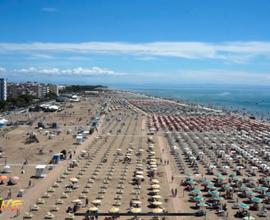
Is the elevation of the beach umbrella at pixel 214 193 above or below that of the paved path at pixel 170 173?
above

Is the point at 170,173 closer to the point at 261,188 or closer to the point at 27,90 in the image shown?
the point at 261,188

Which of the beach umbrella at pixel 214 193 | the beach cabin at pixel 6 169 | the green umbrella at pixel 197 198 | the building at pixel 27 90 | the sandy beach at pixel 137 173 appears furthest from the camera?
the building at pixel 27 90

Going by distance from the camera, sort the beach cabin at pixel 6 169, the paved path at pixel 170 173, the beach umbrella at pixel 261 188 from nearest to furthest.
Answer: the paved path at pixel 170 173, the beach umbrella at pixel 261 188, the beach cabin at pixel 6 169

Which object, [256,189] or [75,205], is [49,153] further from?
[256,189]

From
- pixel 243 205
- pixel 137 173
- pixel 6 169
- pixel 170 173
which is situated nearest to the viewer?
pixel 243 205

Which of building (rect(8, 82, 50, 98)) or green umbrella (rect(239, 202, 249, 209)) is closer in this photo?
green umbrella (rect(239, 202, 249, 209))

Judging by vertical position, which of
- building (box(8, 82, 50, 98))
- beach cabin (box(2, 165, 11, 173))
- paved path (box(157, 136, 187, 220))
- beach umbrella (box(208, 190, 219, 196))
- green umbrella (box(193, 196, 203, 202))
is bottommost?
beach cabin (box(2, 165, 11, 173))

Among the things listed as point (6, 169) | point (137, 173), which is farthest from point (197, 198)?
point (6, 169)

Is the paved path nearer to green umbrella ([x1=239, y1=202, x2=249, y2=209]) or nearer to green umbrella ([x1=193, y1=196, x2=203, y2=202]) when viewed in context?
green umbrella ([x1=193, y1=196, x2=203, y2=202])

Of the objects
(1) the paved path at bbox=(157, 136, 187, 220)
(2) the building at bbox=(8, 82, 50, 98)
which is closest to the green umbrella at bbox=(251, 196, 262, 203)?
(1) the paved path at bbox=(157, 136, 187, 220)

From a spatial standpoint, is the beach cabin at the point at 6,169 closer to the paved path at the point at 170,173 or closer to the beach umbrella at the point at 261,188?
the paved path at the point at 170,173

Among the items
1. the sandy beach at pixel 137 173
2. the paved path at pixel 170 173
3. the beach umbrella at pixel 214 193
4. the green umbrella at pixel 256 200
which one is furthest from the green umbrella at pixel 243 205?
the paved path at pixel 170 173
